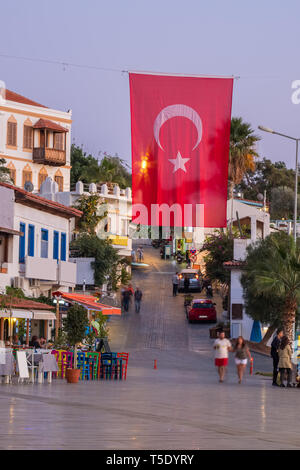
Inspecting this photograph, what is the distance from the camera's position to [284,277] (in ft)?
130

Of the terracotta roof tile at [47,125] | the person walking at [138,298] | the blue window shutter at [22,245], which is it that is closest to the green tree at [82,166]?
the terracotta roof tile at [47,125]

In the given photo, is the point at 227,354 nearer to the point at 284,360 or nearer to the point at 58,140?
the point at 284,360

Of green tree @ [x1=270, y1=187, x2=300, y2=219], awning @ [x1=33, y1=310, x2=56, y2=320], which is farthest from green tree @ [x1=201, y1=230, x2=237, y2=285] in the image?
green tree @ [x1=270, y1=187, x2=300, y2=219]

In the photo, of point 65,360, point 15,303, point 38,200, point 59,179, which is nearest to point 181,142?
point 65,360

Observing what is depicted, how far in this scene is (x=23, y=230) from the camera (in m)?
42.2

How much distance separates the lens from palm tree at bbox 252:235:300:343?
3897 cm

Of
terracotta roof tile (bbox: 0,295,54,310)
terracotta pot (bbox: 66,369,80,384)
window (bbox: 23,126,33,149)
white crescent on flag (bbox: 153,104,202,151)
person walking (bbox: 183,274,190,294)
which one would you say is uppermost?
window (bbox: 23,126,33,149)

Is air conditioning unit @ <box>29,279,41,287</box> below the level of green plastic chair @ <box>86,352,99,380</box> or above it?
above

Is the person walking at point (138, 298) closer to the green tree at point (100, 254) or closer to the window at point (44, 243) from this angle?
the green tree at point (100, 254)

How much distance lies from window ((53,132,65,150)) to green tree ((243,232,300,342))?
44.9 metres

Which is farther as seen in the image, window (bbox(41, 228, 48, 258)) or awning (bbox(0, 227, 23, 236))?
window (bbox(41, 228, 48, 258))

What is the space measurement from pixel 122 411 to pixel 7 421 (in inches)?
139

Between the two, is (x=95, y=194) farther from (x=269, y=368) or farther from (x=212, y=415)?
(x=212, y=415)

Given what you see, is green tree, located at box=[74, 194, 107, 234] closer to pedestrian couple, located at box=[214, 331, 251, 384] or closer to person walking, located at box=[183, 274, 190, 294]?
person walking, located at box=[183, 274, 190, 294]
